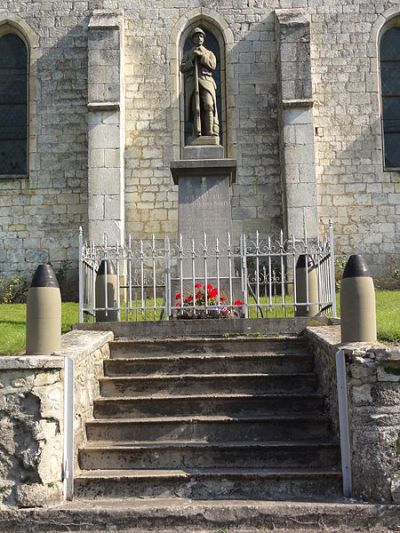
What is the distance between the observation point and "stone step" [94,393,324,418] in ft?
21.3

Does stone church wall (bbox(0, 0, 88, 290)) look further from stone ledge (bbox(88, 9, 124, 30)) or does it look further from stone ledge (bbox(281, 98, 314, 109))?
stone ledge (bbox(281, 98, 314, 109))

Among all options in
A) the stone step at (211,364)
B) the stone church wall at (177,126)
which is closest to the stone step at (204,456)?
the stone step at (211,364)

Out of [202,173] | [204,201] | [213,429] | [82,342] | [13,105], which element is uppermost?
[13,105]

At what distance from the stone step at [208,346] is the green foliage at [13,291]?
26.2 feet

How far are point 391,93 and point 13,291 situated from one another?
31.7 ft

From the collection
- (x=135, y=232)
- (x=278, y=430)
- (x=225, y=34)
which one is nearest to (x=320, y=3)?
(x=225, y=34)

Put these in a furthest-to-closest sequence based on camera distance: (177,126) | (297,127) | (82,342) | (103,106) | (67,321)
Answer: (177,126)
(297,127)
(103,106)
(67,321)
(82,342)

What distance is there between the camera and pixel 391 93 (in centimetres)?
1603

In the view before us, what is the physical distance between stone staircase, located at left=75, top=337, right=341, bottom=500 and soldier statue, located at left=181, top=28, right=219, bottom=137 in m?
3.95

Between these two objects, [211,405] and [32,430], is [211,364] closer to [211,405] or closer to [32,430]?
[211,405]

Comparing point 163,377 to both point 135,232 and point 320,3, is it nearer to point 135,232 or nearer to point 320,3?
point 135,232

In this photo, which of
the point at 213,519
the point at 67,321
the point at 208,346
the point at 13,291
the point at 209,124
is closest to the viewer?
the point at 213,519

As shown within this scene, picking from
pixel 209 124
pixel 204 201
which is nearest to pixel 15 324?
pixel 204 201

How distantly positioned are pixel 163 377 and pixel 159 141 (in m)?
9.59
